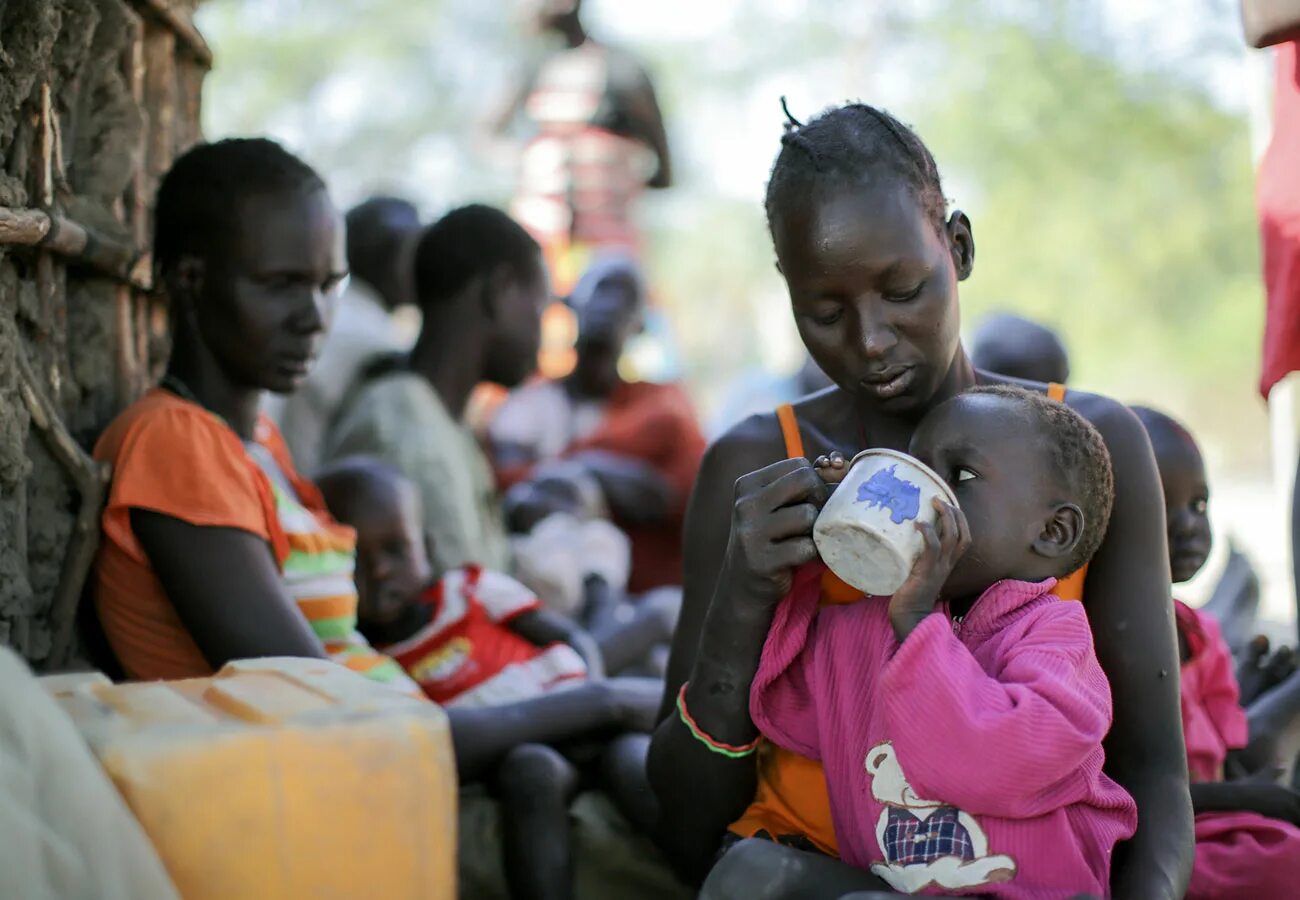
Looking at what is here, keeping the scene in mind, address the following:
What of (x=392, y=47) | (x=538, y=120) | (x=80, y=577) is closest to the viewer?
(x=80, y=577)

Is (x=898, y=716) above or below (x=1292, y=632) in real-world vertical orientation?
above

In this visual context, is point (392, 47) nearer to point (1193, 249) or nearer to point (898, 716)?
point (1193, 249)

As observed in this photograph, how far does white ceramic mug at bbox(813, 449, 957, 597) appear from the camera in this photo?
162cm

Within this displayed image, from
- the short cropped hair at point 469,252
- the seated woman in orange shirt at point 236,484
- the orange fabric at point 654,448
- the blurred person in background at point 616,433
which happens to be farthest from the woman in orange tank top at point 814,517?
the orange fabric at point 654,448

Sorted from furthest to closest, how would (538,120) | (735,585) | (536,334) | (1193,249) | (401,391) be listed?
1. (1193,249)
2. (538,120)
3. (536,334)
4. (401,391)
5. (735,585)

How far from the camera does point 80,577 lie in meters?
2.31

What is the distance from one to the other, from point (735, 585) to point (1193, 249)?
16.7 m

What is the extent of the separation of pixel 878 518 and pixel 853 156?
573 mm

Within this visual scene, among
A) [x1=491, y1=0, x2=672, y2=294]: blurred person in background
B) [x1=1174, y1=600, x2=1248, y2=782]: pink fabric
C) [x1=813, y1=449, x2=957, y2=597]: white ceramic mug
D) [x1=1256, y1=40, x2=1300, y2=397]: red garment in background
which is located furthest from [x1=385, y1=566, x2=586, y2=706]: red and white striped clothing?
[x1=491, y1=0, x2=672, y2=294]: blurred person in background

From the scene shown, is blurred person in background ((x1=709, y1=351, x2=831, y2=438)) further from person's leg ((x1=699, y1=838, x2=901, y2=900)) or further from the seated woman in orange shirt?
person's leg ((x1=699, y1=838, x2=901, y2=900))

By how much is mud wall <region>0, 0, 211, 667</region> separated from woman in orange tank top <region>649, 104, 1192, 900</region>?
1.05m

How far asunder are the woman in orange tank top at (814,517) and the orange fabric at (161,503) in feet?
2.51

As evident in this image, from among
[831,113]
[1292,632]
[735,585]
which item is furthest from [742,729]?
[1292,632]

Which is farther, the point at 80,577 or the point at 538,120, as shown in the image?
the point at 538,120
